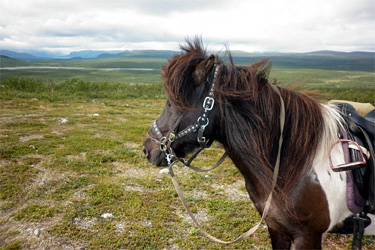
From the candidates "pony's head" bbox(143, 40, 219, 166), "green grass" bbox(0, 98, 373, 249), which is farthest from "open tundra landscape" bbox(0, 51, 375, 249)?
"pony's head" bbox(143, 40, 219, 166)

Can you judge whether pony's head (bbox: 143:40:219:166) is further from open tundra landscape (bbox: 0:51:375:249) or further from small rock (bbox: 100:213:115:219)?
small rock (bbox: 100:213:115:219)

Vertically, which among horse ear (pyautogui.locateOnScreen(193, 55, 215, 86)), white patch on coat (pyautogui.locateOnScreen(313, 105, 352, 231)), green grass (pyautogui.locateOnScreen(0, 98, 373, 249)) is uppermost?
horse ear (pyautogui.locateOnScreen(193, 55, 215, 86))

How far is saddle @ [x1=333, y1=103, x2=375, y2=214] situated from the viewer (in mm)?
2307

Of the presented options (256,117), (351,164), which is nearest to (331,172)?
(351,164)

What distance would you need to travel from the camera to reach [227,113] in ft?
7.60

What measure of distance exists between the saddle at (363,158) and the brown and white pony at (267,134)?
123mm

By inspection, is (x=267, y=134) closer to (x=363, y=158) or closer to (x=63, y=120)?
(x=363, y=158)

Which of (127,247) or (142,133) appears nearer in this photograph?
(127,247)

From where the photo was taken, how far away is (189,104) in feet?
7.55

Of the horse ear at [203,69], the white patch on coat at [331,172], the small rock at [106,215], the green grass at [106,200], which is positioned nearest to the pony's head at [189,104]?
the horse ear at [203,69]

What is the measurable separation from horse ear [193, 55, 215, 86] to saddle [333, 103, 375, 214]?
5.01 feet

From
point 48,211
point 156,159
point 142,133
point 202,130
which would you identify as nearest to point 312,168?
point 202,130

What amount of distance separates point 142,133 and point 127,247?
7461mm

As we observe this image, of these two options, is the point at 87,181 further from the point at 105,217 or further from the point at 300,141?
the point at 300,141
